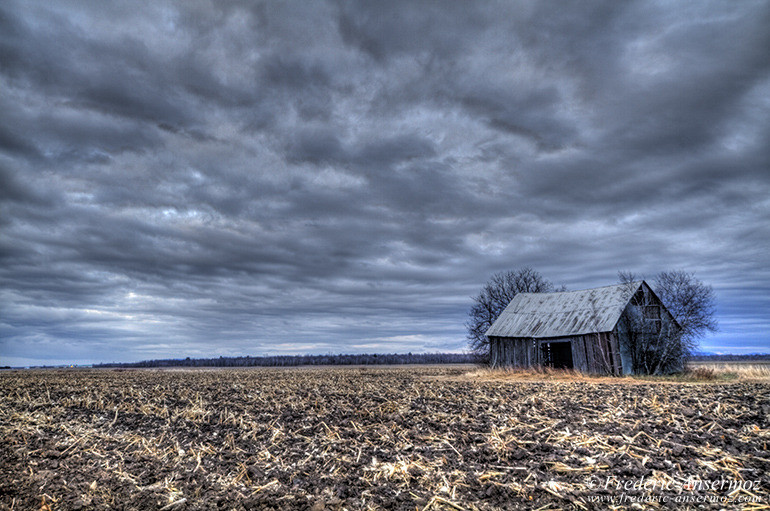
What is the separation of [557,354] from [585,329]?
22.8 ft

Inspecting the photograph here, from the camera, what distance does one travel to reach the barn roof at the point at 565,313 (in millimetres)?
35844

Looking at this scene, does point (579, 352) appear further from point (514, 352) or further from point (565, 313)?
point (514, 352)

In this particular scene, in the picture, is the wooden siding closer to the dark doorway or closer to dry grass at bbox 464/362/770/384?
the dark doorway

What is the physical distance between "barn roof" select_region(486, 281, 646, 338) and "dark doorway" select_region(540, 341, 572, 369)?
1.90 meters

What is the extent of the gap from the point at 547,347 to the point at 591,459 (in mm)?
33241

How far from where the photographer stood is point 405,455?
938 centimetres

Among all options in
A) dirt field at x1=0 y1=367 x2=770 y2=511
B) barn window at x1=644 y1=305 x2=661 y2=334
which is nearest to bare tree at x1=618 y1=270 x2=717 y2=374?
barn window at x1=644 y1=305 x2=661 y2=334

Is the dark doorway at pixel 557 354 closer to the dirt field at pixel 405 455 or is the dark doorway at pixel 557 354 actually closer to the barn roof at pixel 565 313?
the barn roof at pixel 565 313

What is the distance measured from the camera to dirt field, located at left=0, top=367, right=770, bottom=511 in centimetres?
750

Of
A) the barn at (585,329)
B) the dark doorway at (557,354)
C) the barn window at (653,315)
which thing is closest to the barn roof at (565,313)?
the barn at (585,329)

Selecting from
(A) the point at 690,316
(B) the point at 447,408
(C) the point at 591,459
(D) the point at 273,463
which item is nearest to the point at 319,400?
(B) the point at 447,408

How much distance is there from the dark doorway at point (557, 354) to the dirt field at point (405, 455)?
26058 mm

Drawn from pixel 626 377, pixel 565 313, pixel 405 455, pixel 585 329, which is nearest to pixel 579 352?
pixel 585 329

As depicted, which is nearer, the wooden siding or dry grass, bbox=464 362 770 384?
dry grass, bbox=464 362 770 384
